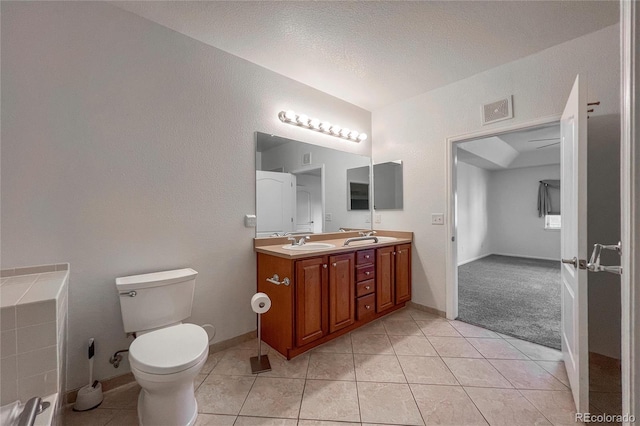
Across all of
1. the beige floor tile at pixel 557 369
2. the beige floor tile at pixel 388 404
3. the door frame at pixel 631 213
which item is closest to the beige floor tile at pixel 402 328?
the beige floor tile at pixel 388 404

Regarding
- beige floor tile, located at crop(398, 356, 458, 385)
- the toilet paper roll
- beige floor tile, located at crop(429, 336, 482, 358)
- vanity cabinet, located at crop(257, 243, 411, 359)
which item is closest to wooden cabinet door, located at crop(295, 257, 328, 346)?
vanity cabinet, located at crop(257, 243, 411, 359)

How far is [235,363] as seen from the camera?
6.16 feet

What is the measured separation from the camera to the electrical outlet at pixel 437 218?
2.66 meters

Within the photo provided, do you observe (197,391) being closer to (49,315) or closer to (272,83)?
(49,315)

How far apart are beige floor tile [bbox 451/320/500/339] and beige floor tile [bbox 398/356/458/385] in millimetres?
601

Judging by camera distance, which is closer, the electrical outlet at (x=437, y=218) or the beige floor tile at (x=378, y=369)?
the beige floor tile at (x=378, y=369)

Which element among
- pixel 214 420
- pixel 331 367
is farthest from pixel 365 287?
pixel 214 420

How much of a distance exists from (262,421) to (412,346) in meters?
1.33

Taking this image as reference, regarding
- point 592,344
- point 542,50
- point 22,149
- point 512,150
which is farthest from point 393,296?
point 512,150

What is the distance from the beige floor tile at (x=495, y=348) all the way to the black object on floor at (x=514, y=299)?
250 millimetres

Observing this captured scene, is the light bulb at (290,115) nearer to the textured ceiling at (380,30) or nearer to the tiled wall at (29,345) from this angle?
the textured ceiling at (380,30)

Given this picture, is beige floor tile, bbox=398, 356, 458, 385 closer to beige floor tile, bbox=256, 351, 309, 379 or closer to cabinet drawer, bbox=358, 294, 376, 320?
cabinet drawer, bbox=358, 294, 376, 320

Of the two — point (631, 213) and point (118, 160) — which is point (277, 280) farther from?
point (631, 213)

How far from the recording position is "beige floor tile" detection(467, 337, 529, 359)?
194 centimetres
